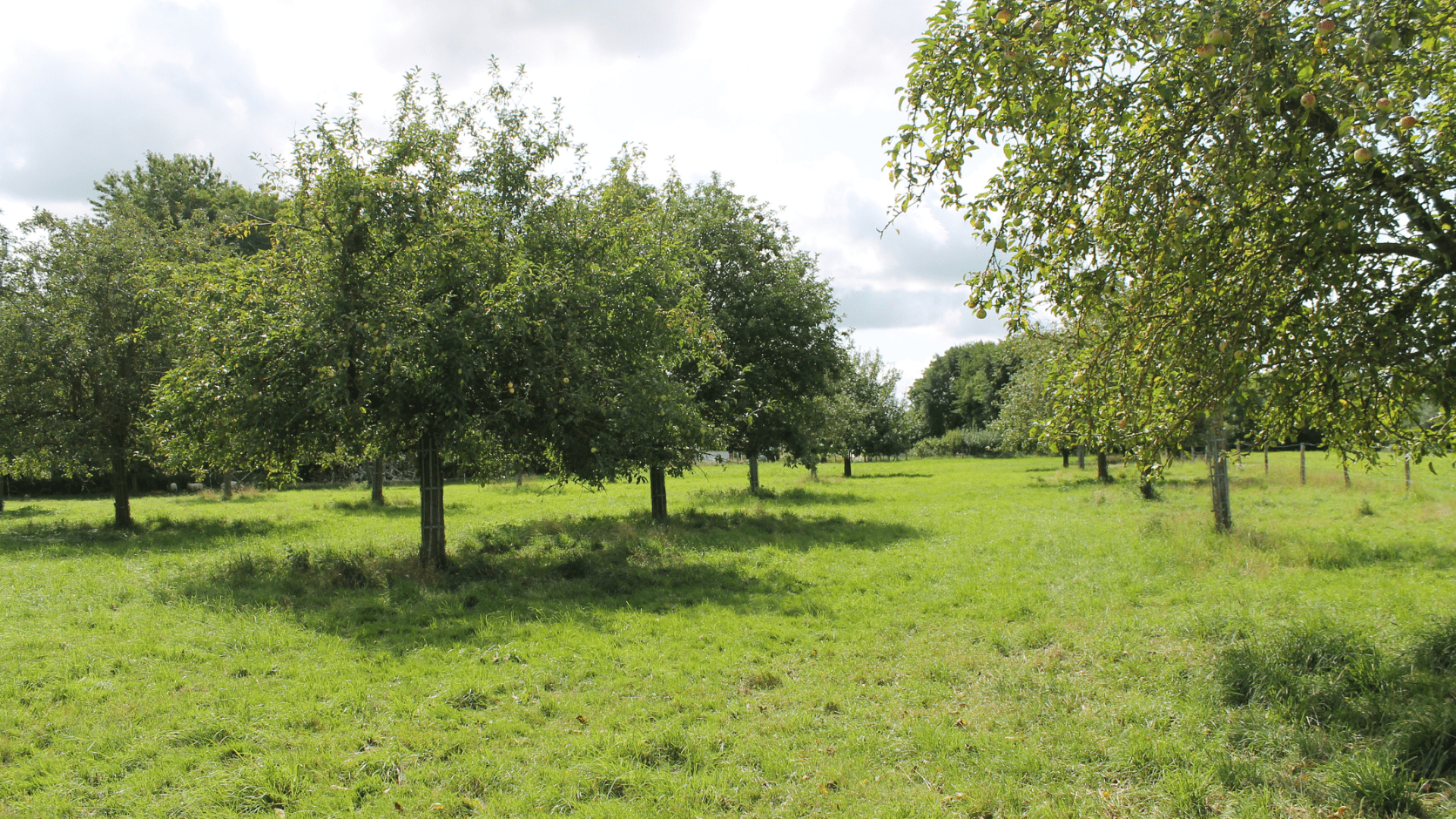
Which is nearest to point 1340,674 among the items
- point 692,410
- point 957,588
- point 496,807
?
point 957,588

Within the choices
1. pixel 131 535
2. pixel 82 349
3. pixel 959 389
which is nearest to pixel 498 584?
pixel 131 535

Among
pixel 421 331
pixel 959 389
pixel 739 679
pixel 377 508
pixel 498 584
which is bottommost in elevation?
pixel 739 679

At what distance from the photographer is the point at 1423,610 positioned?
8922 mm

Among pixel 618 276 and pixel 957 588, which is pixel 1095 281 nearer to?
pixel 957 588

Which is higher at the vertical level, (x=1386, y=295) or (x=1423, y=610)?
(x=1386, y=295)

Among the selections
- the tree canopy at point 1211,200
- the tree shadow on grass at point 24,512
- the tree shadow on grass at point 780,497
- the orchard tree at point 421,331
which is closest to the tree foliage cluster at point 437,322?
the orchard tree at point 421,331

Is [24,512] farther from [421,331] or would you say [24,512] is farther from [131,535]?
[421,331]

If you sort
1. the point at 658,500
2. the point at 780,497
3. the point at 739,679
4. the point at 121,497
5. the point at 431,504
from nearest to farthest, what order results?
the point at 739,679 < the point at 431,504 < the point at 658,500 < the point at 121,497 < the point at 780,497

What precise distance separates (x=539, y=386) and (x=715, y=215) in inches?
441

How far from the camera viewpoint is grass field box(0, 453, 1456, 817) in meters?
5.45

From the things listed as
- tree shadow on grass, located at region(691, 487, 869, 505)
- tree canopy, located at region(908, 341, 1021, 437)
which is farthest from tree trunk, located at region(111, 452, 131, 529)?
tree canopy, located at region(908, 341, 1021, 437)

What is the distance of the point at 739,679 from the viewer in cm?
806

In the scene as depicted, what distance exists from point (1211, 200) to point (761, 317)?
47.8 feet

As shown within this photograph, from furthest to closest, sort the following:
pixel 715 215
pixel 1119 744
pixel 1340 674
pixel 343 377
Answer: pixel 715 215, pixel 343 377, pixel 1340 674, pixel 1119 744
